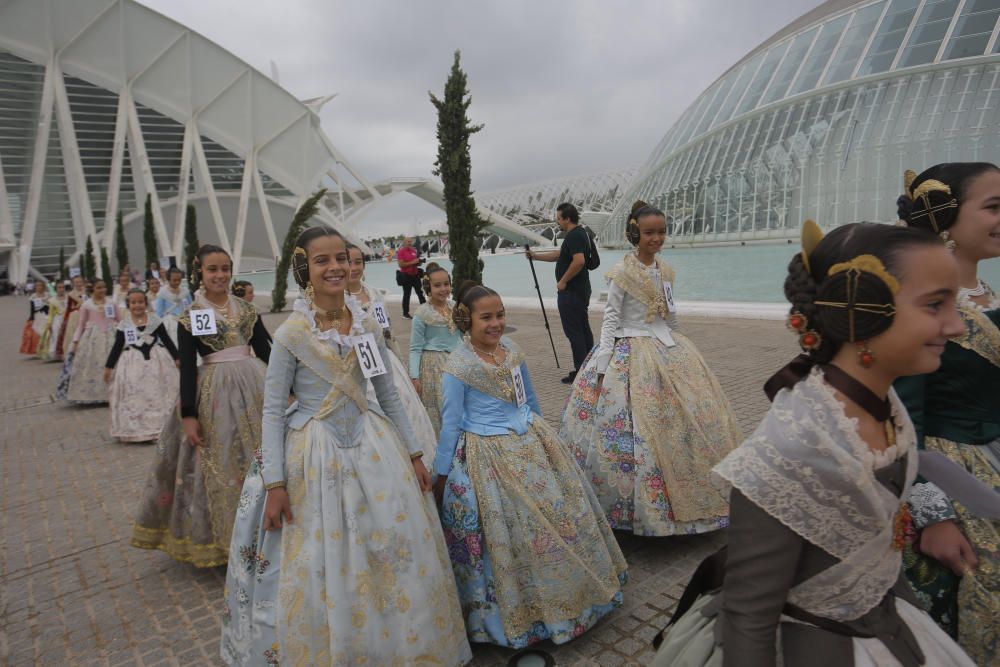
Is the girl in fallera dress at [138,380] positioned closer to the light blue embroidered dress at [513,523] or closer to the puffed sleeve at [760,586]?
the light blue embroidered dress at [513,523]

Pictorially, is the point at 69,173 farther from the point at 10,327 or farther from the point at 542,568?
the point at 542,568

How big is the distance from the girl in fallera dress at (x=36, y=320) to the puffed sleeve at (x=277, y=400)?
1457 cm

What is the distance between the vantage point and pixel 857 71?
26453 millimetres

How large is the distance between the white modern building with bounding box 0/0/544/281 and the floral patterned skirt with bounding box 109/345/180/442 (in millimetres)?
31204

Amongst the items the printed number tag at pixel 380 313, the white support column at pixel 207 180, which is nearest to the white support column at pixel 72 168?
the white support column at pixel 207 180

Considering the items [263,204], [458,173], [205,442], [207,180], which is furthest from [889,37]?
[207,180]

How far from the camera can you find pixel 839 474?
1.28m

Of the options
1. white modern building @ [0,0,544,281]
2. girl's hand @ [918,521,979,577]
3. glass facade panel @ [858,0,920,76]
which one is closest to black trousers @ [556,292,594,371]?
girl's hand @ [918,521,979,577]

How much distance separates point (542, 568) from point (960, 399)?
1759 millimetres

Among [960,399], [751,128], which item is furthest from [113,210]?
[960,399]

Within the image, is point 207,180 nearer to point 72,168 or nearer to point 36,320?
point 72,168

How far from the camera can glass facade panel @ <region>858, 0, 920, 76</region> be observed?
26203mm

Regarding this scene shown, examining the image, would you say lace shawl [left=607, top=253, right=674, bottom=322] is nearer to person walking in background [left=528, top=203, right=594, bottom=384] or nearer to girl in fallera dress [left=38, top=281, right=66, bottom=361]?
person walking in background [left=528, top=203, right=594, bottom=384]

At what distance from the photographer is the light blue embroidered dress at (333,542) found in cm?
232
